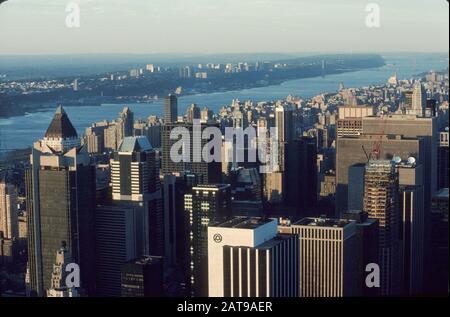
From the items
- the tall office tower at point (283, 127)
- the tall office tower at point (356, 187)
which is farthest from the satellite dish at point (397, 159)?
the tall office tower at point (283, 127)

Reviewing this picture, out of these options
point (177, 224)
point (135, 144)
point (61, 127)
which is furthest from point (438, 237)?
point (61, 127)

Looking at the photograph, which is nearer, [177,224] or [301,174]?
[177,224]

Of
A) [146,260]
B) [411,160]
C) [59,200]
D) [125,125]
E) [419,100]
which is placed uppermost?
[419,100]

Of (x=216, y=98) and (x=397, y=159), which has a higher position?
(x=216, y=98)

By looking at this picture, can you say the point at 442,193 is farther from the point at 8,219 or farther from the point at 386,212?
the point at 8,219

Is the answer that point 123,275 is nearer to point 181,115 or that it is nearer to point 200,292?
point 200,292

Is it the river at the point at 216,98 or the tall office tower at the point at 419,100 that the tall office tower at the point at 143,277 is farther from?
the tall office tower at the point at 419,100
